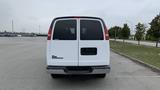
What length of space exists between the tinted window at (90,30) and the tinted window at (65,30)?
0.24m

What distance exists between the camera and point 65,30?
7.54 meters

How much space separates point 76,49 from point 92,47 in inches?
18.8

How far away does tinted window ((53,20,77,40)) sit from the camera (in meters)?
7.46

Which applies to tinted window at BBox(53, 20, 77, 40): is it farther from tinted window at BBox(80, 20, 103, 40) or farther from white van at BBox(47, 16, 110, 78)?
tinted window at BBox(80, 20, 103, 40)

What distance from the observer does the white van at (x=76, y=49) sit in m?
7.38

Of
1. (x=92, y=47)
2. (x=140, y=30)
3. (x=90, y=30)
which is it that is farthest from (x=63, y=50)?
(x=140, y=30)

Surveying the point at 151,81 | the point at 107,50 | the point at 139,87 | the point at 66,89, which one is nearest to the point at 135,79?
the point at 151,81

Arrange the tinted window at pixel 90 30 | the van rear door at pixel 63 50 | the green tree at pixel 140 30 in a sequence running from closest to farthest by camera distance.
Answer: the van rear door at pixel 63 50, the tinted window at pixel 90 30, the green tree at pixel 140 30

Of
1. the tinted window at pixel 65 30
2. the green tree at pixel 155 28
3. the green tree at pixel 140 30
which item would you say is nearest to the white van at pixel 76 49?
the tinted window at pixel 65 30

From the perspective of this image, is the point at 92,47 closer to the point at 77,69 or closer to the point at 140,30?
the point at 77,69

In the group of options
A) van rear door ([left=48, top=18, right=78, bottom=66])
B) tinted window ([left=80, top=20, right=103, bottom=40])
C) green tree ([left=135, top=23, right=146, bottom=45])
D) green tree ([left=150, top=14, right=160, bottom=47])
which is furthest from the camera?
green tree ([left=135, top=23, right=146, bottom=45])

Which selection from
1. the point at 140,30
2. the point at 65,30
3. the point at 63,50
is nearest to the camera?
the point at 63,50

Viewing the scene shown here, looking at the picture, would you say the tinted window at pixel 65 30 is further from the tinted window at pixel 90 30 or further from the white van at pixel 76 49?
the tinted window at pixel 90 30

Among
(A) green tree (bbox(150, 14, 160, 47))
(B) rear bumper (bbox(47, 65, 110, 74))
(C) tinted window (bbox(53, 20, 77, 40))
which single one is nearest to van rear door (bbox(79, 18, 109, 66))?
(B) rear bumper (bbox(47, 65, 110, 74))
